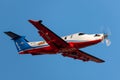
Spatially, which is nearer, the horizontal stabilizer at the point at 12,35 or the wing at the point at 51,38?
the wing at the point at 51,38

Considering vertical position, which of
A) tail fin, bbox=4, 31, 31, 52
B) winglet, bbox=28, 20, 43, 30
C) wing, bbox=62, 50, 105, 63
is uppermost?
tail fin, bbox=4, 31, 31, 52

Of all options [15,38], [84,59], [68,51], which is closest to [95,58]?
[84,59]

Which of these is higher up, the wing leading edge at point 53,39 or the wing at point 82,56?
the wing leading edge at point 53,39

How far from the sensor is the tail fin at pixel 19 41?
9797cm

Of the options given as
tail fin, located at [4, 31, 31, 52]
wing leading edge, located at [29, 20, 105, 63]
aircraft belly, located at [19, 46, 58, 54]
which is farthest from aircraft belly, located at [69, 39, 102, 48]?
tail fin, located at [4, 31, 31, 52]

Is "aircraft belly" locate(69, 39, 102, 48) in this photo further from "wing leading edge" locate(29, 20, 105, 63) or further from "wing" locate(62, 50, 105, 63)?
"wing" locate(62, 50, 105, 63)

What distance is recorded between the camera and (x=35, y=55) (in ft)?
313

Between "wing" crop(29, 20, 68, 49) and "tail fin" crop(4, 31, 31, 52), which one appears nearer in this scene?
"wing" crop(29, 20, 68, 49)

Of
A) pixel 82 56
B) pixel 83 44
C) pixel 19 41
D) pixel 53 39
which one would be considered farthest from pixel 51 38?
pixel 19 41

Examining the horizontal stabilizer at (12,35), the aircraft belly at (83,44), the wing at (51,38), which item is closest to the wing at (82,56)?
the aircraft belly at (83,44)

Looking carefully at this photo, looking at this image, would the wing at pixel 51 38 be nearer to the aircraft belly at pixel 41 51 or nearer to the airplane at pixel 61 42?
the airplane at pixel 61 42

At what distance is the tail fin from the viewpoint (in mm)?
97969

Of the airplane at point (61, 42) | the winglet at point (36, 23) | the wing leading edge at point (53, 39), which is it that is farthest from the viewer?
the airplane at point (61, 42)

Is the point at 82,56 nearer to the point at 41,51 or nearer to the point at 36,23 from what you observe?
the point at 41,51
